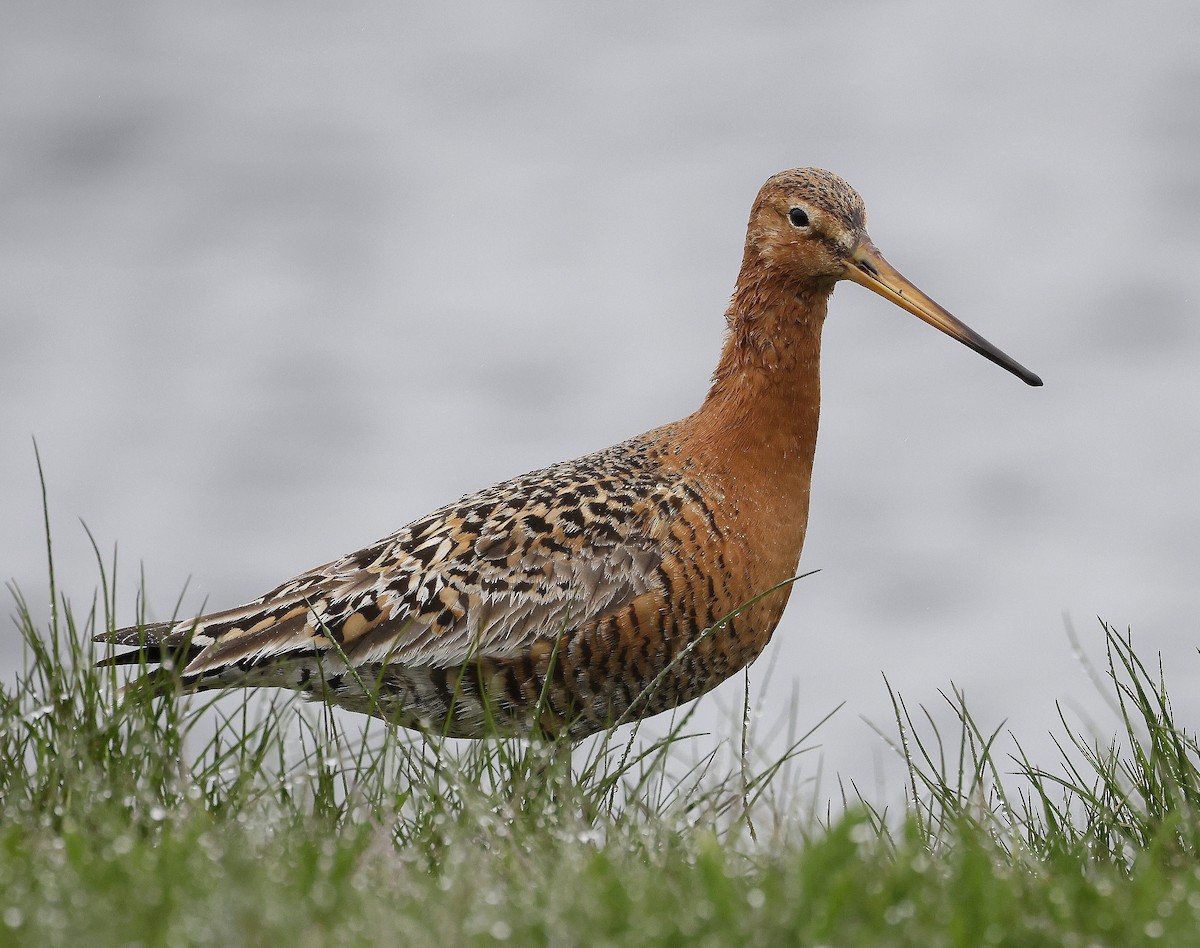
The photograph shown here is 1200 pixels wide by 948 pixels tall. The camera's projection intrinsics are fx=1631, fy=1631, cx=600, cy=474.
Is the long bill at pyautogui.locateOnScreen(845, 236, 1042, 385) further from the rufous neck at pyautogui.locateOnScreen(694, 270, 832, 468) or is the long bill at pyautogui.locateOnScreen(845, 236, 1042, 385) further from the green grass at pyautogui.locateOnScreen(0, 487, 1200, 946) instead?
the green grass at pyautogui.locateOnScreen(0, 487, 1200, 946)

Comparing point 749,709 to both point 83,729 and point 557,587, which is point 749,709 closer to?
point 557,587

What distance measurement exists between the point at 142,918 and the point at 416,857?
78 centimetres

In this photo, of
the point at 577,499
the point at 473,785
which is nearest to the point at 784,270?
the point at 577,499

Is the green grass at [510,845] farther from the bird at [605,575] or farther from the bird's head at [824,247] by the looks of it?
the bird's head at [824,247]

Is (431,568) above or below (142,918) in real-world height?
above

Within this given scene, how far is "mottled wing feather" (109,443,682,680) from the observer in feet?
19.0

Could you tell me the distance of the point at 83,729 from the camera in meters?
4.33

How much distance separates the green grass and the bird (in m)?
Result: 0.93

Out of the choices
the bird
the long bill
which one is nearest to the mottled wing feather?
the bird

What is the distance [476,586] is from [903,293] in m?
2.02

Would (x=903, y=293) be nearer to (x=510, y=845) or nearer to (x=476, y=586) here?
(x=476, y=586)

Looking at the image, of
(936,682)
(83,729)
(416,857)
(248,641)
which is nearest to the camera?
(416,857)

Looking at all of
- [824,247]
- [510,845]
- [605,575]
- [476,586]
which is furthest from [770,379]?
[510,845]

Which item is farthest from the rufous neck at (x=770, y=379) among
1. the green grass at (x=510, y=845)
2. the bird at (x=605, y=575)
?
the green grass at (x=510, y=845)
